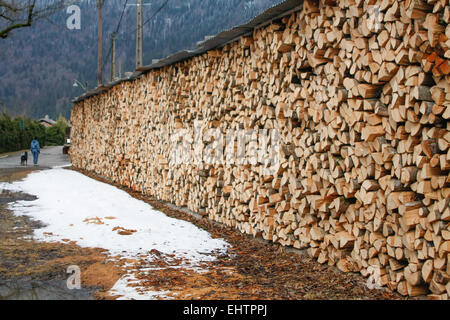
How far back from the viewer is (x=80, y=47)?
16325 centimetres

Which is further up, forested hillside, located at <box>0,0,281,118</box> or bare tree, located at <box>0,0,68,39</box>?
forested hillside, located at <box>0,0,281,118</box>

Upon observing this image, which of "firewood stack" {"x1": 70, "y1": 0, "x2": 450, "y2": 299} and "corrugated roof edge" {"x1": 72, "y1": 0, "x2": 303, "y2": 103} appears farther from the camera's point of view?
"corrugated roof edge" {"x1": 72, "y1": 0, "x2": 303, "y2": 103}

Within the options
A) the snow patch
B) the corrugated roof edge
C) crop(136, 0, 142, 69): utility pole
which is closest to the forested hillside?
crop(136, 0, 142, 69): utility pole

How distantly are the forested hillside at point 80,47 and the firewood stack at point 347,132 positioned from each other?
111543 mm

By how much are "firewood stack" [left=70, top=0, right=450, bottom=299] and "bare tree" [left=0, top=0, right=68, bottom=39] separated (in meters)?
12.2

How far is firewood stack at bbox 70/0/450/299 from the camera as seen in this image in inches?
132

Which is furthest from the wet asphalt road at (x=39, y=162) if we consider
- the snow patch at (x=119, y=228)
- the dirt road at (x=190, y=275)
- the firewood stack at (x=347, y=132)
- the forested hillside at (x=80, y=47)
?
the forested hillside at (x=80, y=47)

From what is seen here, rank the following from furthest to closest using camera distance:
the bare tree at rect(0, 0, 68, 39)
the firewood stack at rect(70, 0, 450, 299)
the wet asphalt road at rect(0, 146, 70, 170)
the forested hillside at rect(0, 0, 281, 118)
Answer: the forested hillside at rect(0, 0, 281, 118) → the wet asphalt road at rect(0, 146, 70, 170) → the bare tree at rect(0, 0, 68, 39) → the firewood stack at rect(70, 0, 450, 299)

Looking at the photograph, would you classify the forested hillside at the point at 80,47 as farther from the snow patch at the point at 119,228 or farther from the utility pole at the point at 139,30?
the snow patch at the point at 119,228

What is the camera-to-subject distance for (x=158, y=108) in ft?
33.2

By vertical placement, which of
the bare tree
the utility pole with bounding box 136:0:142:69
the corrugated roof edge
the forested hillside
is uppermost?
the forested hillside

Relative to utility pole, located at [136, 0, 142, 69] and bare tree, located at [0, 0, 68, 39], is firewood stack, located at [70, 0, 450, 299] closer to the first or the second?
utility pole, located at [136, 0, 142, 69]

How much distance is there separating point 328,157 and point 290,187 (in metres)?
0.78
